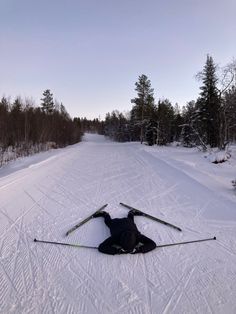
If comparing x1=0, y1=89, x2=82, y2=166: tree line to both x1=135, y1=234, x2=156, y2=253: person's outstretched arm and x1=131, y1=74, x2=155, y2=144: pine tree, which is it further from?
x1=135, y1=234, x2=156, y2=253: person's outstretched arm

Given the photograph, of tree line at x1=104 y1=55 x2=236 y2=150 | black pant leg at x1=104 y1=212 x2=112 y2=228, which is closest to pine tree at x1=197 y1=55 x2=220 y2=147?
tree line at x1=104 y1=55 x2=236 y2=150

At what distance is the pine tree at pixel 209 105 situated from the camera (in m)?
32.9

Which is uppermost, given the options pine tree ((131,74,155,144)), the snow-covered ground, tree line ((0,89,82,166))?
pine tree ((131,74,155,144))

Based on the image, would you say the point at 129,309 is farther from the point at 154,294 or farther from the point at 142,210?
the point at 142,210

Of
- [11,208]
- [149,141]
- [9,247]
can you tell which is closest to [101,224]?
[9,247]

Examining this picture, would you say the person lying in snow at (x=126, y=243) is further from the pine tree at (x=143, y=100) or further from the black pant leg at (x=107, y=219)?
the pine tree at (x=143, y=100)

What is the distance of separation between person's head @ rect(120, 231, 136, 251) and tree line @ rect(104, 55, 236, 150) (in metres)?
19.4

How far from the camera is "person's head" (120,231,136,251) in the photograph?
4513mm

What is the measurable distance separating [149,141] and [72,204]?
40.0 metres

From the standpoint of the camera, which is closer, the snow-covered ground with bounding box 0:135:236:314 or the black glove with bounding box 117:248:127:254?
the snow-covered ground with bounding box 0:135:236:314

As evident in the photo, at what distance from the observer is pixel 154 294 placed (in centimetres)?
345

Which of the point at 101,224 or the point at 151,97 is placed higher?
the point at 151,97

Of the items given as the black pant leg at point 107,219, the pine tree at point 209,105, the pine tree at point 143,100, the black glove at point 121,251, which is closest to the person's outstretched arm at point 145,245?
the black glove at point 121,251

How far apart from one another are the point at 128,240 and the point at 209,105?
31964 millimetres
